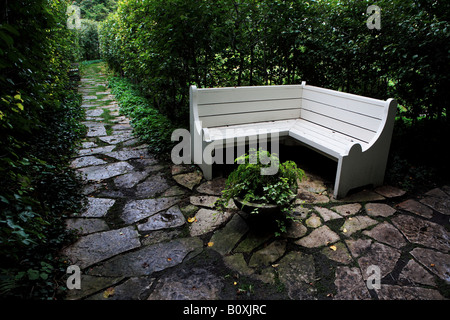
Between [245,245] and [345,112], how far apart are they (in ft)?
8.34

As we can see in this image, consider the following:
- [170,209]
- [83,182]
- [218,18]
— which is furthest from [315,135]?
[83,182]

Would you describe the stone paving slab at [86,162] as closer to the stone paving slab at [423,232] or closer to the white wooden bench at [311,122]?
the white wooden bench at [311,122]

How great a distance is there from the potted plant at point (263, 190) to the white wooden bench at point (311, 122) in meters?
0.94

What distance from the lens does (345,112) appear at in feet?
13.5

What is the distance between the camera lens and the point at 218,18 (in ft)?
16.3

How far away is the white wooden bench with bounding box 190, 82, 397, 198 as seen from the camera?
3547 mm

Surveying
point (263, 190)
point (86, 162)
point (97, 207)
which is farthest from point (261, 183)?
point (86, 162)

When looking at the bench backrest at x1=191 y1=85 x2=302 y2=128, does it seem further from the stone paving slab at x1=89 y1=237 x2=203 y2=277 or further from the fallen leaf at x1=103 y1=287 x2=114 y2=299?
the fallen leaf at x1=103 y1=287 x2=114 y2=299

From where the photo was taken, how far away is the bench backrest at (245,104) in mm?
4219

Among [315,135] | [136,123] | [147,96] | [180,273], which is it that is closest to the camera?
[180,273]

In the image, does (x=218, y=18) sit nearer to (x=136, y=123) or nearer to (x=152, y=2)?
(x=152, y=2)

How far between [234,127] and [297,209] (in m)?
1.70

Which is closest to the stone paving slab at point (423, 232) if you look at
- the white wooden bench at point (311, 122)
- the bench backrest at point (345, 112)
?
the white wooden bench at point (311, 122)
